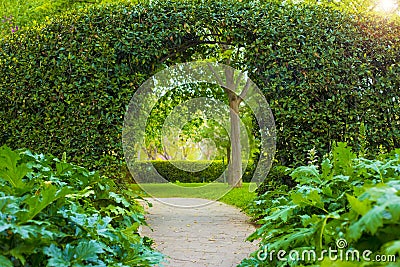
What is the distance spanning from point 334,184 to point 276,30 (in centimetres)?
314

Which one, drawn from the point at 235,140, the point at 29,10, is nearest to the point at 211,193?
the point at 235,140

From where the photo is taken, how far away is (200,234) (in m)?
5.10

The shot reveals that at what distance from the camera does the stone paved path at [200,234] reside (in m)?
3.88

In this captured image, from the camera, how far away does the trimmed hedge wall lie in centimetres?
494

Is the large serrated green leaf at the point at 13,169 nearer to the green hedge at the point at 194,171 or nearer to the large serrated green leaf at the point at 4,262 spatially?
the large serrated green leaf at the point at 4,262

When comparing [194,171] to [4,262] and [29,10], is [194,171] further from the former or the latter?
[4,262]

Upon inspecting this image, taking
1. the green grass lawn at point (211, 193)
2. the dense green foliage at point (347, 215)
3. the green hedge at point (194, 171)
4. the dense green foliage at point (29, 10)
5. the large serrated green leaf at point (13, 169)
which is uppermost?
the dense green foliage at point (29, 10)

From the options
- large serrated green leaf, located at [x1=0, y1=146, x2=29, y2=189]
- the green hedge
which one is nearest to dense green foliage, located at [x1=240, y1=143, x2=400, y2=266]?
large serrated green leaf, located at [x1=0, y1=146, x2=29, y2=189]

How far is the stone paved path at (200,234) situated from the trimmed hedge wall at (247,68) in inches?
47.0

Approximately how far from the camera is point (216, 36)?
5395mm

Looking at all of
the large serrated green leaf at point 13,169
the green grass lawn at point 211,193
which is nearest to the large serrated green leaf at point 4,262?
the large serrated green leaf at point 13,169

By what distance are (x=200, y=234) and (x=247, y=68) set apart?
7.60 ft

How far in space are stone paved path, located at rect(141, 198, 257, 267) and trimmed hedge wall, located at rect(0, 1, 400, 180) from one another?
119 cm

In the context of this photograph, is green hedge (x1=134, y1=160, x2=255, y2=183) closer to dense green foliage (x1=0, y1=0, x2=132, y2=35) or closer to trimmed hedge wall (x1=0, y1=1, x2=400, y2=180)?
dense green foliage (x1=0, y1=0, x2=132, y2=35)
